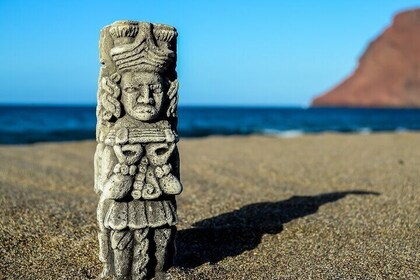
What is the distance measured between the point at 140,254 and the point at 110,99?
64.2 inches

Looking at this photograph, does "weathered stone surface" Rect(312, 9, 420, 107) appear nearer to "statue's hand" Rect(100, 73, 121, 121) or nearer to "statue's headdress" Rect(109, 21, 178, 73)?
"statue's headdress" Rect(109, 21, 178, 73)

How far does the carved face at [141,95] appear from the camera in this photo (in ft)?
17.1

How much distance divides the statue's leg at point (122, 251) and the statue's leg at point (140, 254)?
57 mm

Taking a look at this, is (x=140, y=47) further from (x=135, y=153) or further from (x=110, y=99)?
(x=135, y=153)

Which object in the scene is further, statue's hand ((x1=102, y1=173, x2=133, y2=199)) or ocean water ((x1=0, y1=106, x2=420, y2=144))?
ocean water ((x1=0, y1=106, x2=420, y2=144))

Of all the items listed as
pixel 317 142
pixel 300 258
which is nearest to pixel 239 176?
pixel 300 258

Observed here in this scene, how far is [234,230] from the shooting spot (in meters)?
7.16

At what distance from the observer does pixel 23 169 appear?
13.0 meters

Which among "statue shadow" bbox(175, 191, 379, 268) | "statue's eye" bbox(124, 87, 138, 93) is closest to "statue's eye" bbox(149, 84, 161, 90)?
"statue's eye" bbox(124, 87, 138, 93)

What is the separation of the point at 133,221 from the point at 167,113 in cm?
120

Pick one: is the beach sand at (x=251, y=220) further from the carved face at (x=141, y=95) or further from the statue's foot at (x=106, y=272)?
the carved face at (x=141, y=95)

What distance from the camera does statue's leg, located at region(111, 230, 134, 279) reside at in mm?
5109

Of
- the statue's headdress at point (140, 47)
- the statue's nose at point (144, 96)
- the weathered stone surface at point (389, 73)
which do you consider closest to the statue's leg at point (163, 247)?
the statue's nose at point (144, 96)

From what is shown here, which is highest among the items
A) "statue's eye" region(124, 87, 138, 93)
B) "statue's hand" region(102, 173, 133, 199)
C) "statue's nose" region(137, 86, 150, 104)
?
"statue's eye" region(124, 87, 138, 93)
